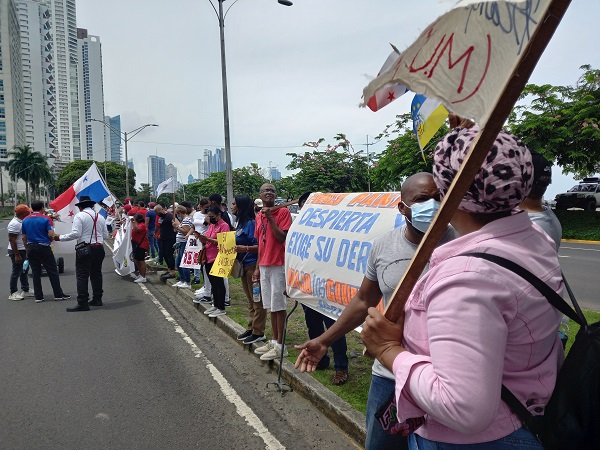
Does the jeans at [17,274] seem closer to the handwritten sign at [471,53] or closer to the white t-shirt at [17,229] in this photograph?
the white t-shirt at [17,229]

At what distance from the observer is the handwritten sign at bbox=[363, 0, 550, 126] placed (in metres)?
1.05

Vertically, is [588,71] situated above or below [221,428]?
above

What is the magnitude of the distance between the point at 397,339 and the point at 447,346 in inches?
10.1

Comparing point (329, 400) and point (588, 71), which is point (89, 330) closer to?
point (329, 400)

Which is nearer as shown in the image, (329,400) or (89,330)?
(329,400)

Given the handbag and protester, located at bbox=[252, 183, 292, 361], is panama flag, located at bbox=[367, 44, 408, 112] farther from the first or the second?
the handbag

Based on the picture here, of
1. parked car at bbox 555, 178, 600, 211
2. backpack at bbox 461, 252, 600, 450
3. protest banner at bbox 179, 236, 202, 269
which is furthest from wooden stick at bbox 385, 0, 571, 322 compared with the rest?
parked car at bbox 555, 178, 600, 211

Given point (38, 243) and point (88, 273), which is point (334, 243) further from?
point (38, 243)

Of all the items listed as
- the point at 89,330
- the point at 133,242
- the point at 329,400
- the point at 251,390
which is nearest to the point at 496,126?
the point at 329,400

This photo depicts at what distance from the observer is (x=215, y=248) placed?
7.21 metres

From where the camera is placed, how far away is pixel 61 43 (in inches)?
5586

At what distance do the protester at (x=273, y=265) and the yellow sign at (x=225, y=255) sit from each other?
43.4 inches

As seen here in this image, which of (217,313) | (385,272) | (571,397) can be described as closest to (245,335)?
(217,313)

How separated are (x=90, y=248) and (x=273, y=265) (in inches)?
179
